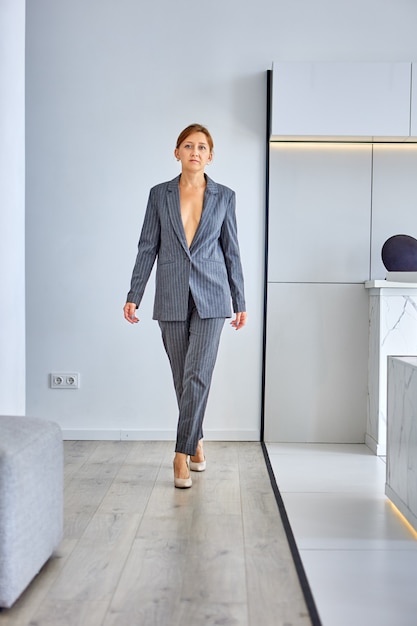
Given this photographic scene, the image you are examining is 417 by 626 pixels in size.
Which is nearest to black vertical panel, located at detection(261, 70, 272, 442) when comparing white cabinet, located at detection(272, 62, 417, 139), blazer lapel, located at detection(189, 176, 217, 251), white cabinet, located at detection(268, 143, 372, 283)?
white cabinet, located at detection(268, 143, 372, 283)

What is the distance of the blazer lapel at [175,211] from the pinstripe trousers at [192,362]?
26cm

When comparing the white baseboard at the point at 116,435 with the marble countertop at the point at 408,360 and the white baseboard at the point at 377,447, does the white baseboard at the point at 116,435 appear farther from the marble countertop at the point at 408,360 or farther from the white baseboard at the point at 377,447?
the marble countertop at the point at 408,360

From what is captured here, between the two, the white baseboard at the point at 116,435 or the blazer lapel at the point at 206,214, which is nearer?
the blazer lapel at the point at 206,214

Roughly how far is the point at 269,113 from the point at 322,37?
556 millimetres

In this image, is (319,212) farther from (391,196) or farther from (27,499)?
(27,499)

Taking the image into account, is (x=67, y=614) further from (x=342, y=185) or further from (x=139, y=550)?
(x=342, y=185)

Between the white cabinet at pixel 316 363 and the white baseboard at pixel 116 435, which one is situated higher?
the white cabinet at pixel 316 363

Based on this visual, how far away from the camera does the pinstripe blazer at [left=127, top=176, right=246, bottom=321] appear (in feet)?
10.9

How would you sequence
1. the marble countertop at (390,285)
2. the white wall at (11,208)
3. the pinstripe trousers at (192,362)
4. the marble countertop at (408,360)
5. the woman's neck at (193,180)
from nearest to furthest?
the marble countertop at (408,360) → the white wall at (11,208) → the pinstripe trousers at (192,362) → the woman's neck at (193,180) → the marble countertop at (390,285)

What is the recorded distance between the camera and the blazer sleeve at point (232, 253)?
350cm

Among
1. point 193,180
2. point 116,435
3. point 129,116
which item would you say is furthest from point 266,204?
point 116,435

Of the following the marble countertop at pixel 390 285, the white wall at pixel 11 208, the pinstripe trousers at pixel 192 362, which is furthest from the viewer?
the marble countertop at pixel 390 285

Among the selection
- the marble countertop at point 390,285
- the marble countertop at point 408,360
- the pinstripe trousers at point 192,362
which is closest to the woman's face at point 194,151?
the pinstripe trousers at point 192,362

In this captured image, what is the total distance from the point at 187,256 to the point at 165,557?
140 centimetres
